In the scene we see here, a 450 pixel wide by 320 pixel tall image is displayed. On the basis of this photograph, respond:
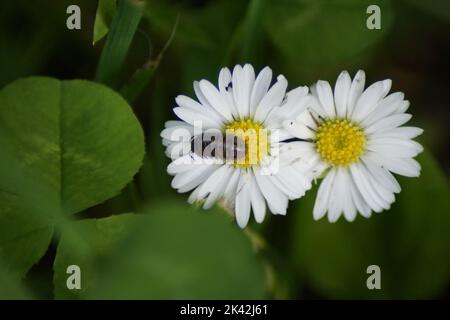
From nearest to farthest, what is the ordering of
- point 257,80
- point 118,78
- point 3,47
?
point 257,80 → point 118,78 → point 3,47

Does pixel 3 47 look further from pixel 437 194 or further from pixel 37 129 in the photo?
pixel 437 194

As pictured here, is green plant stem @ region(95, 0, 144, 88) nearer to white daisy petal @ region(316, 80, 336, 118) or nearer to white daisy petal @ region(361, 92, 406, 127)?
white daisy petal @ region(316, 80, 336, 118)

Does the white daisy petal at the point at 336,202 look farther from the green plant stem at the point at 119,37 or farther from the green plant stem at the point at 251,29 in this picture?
the green plant stem at the point at 119,37

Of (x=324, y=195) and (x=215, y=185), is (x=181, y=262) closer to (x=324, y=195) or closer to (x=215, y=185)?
(x=215, y=185)

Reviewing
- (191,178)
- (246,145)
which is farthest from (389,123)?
(191,178)

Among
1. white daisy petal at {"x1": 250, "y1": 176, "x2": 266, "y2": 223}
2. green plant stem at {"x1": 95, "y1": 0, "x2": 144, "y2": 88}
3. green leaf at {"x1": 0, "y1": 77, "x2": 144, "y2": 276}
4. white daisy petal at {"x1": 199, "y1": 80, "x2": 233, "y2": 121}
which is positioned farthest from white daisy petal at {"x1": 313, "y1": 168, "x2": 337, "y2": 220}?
green plant stem at {"x1": 95, "y1": 0, "x2": 144, "y2": 88}
